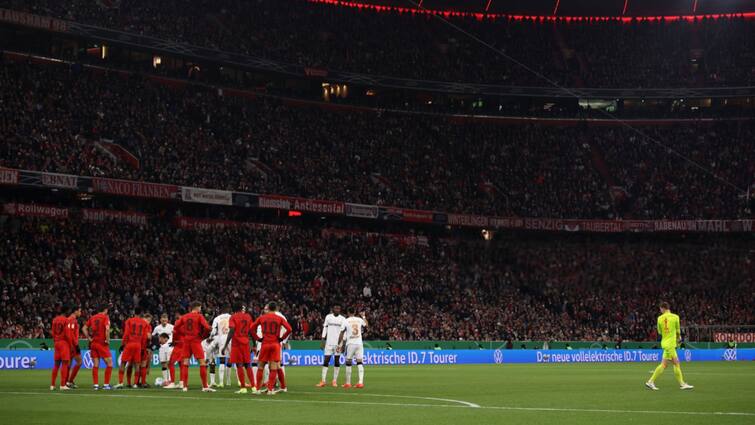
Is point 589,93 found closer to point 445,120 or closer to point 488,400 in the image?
point 445,120

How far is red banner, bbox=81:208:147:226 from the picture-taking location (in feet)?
180

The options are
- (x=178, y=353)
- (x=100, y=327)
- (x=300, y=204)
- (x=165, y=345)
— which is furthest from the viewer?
(x=300, y=204)

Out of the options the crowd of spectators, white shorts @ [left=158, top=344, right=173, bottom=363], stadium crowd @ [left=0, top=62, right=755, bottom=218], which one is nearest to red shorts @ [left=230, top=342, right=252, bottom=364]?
white shorts @ [left=158, top=344, right=173, bottom=363]

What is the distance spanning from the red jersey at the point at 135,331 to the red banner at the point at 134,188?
2665 cm

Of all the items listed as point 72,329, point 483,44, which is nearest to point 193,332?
point 72,329

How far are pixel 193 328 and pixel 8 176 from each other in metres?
26.3

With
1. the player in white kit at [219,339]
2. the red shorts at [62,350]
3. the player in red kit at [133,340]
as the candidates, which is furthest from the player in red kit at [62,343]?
the player in white kit at [219,339]

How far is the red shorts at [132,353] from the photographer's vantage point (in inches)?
1080

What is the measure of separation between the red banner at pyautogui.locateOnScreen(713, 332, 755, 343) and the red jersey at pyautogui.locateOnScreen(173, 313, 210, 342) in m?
43.9

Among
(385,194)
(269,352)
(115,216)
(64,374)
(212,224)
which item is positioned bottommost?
(64,374)

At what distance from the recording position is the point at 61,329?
27.2 meters

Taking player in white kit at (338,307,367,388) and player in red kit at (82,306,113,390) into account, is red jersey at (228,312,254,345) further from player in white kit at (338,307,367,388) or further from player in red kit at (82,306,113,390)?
player in white kit at (338,307,367,388)

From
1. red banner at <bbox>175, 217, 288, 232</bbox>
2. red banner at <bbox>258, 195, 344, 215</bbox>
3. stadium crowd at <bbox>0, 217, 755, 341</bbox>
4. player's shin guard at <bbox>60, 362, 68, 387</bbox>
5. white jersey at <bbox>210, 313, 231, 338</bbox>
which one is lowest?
player's shin guard at <bbox>60, 362, 68, 387</bbox>

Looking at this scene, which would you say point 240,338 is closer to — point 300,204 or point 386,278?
point 386,278
